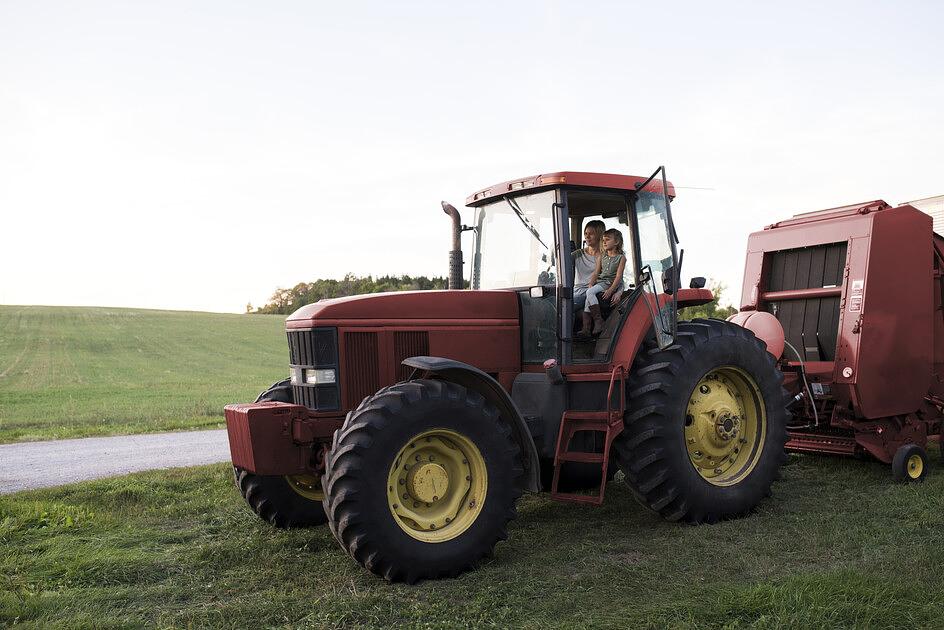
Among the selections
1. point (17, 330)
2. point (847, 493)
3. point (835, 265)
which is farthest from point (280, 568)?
point (17, 330)

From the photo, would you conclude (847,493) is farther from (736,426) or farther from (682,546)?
(682,546)

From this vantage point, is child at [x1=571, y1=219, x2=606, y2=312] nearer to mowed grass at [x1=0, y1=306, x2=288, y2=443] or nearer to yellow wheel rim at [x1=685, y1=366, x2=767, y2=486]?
yellow wheel rim at [x1=685, y1=366, x2=767, y2=486]

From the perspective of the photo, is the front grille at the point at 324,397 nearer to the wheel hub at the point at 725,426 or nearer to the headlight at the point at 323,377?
the headlight at the point at 323,377

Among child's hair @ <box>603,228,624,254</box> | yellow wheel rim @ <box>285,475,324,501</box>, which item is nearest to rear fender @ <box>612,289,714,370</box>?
child's hair @ <box>603,228,624,254</box>

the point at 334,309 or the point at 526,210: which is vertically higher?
the point at 526,210

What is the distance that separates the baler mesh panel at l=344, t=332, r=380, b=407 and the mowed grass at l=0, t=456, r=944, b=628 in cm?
109

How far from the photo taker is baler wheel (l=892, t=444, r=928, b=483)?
301 inches

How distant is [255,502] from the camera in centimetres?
628

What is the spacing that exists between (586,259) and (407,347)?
61.2 inches

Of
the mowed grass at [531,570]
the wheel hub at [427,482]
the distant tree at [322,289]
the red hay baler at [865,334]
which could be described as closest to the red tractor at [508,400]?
the wheel hub at [427,482]

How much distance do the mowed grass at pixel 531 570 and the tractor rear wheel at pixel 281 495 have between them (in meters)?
0.12

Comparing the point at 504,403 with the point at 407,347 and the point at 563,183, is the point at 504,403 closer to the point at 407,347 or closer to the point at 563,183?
the point at 407,347

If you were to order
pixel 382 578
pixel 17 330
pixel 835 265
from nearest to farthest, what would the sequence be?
pixel 382 578 → pixel 835 265 → pixel 17 330

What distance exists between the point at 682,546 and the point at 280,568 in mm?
2657
